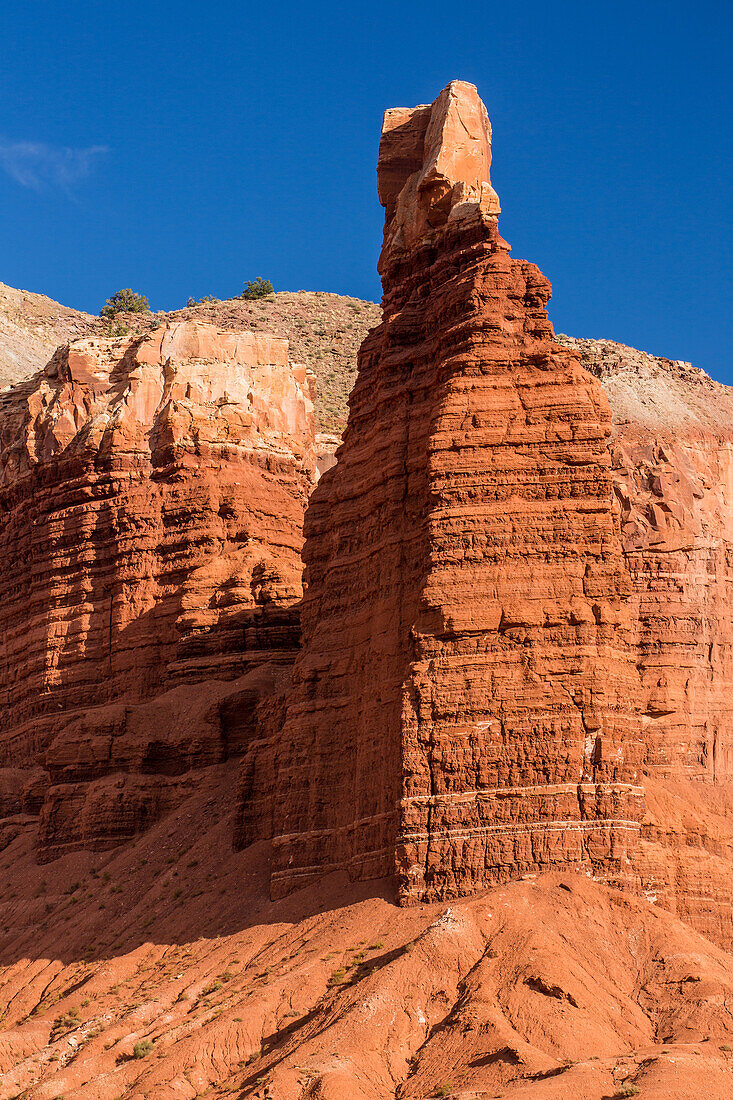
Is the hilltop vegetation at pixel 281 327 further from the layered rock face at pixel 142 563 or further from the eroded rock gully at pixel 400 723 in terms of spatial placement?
the eroded rock gully at pixel 400 723

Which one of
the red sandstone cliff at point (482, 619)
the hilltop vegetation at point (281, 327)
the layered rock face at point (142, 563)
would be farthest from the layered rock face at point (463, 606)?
the hilltop vegetation at point (281, 327)

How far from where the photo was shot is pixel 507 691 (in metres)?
43.6

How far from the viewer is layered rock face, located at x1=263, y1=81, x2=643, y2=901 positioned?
140 ft

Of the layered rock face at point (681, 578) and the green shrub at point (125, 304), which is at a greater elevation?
the green shrub at point (125, 304)

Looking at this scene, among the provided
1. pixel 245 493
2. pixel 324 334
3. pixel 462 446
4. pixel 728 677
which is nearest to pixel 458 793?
pixel 462 446

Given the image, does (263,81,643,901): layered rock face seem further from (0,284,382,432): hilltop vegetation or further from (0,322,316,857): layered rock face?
(0,284,382,432): hilltop vegetation

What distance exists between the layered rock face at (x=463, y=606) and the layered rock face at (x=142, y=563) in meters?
10.9

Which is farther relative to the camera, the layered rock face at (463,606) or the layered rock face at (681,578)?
the layered rock face at (681,578)

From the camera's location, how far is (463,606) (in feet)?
146

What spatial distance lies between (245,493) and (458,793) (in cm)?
2883

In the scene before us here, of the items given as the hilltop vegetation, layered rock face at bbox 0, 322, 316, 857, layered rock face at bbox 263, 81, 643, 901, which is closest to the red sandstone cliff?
layered rock face at bbox 263, 81, 643, 901

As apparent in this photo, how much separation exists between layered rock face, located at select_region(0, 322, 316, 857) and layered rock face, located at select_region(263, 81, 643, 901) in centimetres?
1092

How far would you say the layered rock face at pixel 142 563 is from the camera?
6306 cm

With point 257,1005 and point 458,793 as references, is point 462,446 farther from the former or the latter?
point 257,1005
